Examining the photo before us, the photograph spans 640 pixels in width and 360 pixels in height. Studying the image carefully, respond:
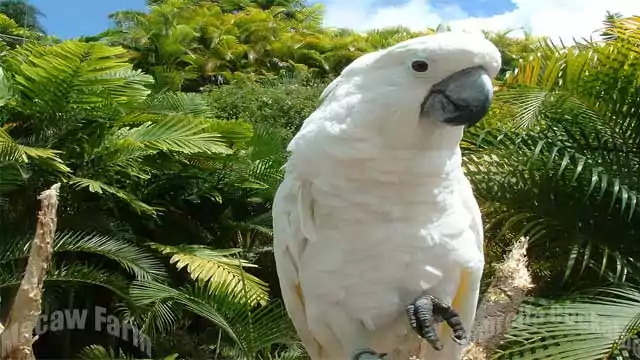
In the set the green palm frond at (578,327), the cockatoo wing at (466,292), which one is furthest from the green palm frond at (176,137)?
the cockatoo wing at (466,292)

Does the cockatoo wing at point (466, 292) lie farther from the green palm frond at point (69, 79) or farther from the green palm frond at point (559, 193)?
the green palm frond at point (69, 79)

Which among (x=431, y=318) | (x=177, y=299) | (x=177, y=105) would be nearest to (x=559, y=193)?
(x=431, y=318)

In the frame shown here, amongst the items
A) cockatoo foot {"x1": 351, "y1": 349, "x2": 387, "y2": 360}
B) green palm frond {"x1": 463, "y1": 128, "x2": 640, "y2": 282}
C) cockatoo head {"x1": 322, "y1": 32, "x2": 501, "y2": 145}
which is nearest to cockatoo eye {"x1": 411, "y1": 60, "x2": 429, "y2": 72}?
cockatoo head {"x1": 322, "y1": 32, "x2": 501, "y2": 145}

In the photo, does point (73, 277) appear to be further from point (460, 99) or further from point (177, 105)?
point (460, 99)

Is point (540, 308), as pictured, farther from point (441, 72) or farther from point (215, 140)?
point (215, 140)

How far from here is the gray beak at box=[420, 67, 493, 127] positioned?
4.20 feet

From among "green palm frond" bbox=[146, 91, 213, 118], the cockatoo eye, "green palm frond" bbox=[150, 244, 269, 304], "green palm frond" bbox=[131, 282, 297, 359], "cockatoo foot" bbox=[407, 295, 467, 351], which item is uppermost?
"green palm frond" bbox=[146, 91, 213, 118]

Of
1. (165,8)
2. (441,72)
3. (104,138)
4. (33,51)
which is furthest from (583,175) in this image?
(165,8)

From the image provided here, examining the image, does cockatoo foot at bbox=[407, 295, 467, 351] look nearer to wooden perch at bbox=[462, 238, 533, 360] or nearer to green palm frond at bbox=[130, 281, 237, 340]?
wooden perch at bbox=[462, 238, 533, 360]

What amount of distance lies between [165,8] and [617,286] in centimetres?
744

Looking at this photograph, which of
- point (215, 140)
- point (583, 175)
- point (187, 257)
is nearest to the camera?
point (583, 175)

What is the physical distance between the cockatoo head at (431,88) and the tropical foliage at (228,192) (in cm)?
106

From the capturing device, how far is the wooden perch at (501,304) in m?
2.20

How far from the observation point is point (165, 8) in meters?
8.63
